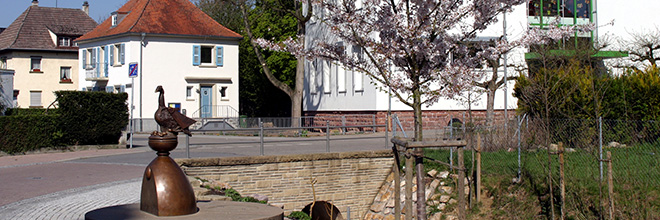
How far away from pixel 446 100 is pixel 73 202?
1847 centimetres

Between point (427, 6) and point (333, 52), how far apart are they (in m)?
2.29

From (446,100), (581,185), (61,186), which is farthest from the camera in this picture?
(446,100)

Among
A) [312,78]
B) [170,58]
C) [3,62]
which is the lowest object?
[312,78]

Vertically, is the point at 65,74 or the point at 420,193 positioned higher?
the point at 65,74

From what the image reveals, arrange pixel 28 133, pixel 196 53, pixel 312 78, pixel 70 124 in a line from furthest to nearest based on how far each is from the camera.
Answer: pixel 196 53 < pixel 312 78 < pixel 70 124 < pixel 28 133

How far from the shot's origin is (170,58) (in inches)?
1647

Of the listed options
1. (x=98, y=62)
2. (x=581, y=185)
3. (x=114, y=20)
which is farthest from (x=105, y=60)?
(x=581, y=185)

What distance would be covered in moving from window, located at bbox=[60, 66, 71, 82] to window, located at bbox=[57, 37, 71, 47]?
1.80 metres

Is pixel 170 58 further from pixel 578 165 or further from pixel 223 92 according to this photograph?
pixel 578 165

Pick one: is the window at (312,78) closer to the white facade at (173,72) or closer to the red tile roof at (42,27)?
the white facade at (173,72)

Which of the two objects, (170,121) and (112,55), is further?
(112,55)

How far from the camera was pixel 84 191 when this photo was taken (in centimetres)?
1305

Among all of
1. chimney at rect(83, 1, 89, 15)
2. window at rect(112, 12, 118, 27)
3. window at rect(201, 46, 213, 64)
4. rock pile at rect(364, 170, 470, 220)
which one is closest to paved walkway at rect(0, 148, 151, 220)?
rock pile at rect(364, 170, 470, 220)

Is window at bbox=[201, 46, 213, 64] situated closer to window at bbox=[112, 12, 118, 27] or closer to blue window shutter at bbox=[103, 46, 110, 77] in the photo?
blue window shutter at bbox=[103, 46, 110, 77]
